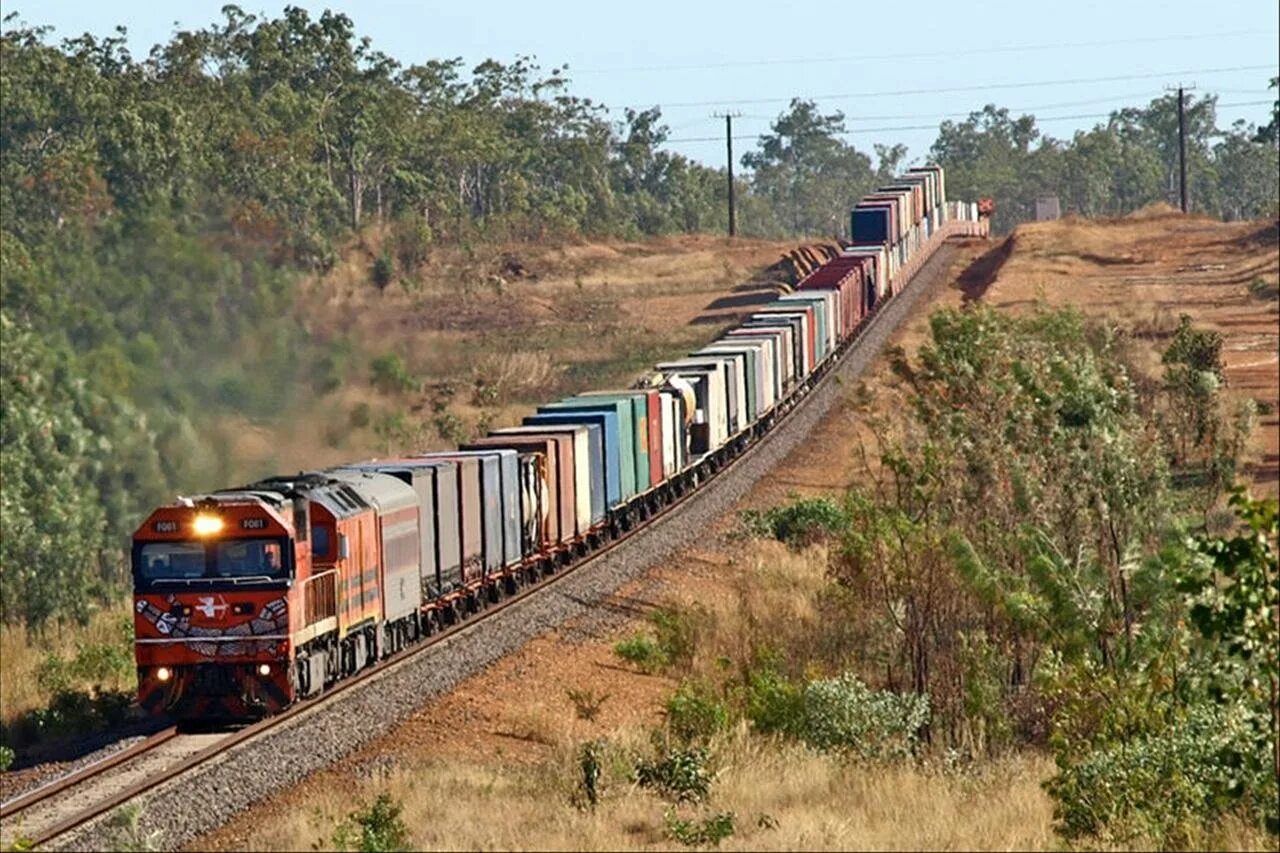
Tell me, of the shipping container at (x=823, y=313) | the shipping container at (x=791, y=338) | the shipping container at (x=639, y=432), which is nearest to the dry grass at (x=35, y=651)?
the shipping container at (x=639, y=432)

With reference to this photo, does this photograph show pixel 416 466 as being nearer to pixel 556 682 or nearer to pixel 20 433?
pixel 556 682

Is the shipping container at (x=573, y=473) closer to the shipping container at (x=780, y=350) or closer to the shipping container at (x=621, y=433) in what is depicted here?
the shipping container at (x=621, y=433)

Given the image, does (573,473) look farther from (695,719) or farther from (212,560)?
(695,719)

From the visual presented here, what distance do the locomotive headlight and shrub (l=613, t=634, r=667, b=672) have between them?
7.21 metres

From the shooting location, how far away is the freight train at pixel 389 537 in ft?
82.7

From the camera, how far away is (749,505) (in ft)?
160

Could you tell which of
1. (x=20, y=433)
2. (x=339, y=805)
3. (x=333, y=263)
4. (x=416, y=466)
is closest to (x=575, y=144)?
(x=333, y=263)

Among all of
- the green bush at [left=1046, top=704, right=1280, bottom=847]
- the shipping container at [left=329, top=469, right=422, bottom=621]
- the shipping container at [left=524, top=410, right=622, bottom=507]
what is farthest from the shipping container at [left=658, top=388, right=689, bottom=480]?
the green bush at [left=1046, top=704, right=1280, bottom=847]

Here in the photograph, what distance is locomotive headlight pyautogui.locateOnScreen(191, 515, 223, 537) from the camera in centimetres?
2527

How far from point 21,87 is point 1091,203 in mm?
118310

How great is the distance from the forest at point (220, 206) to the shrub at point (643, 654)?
1532 cm

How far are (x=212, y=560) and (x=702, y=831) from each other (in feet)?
32.6

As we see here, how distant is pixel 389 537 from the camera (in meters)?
29.3

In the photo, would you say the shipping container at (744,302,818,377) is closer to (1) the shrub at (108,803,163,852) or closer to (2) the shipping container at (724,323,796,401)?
(2) the shipping container at (724,323,796,401)
